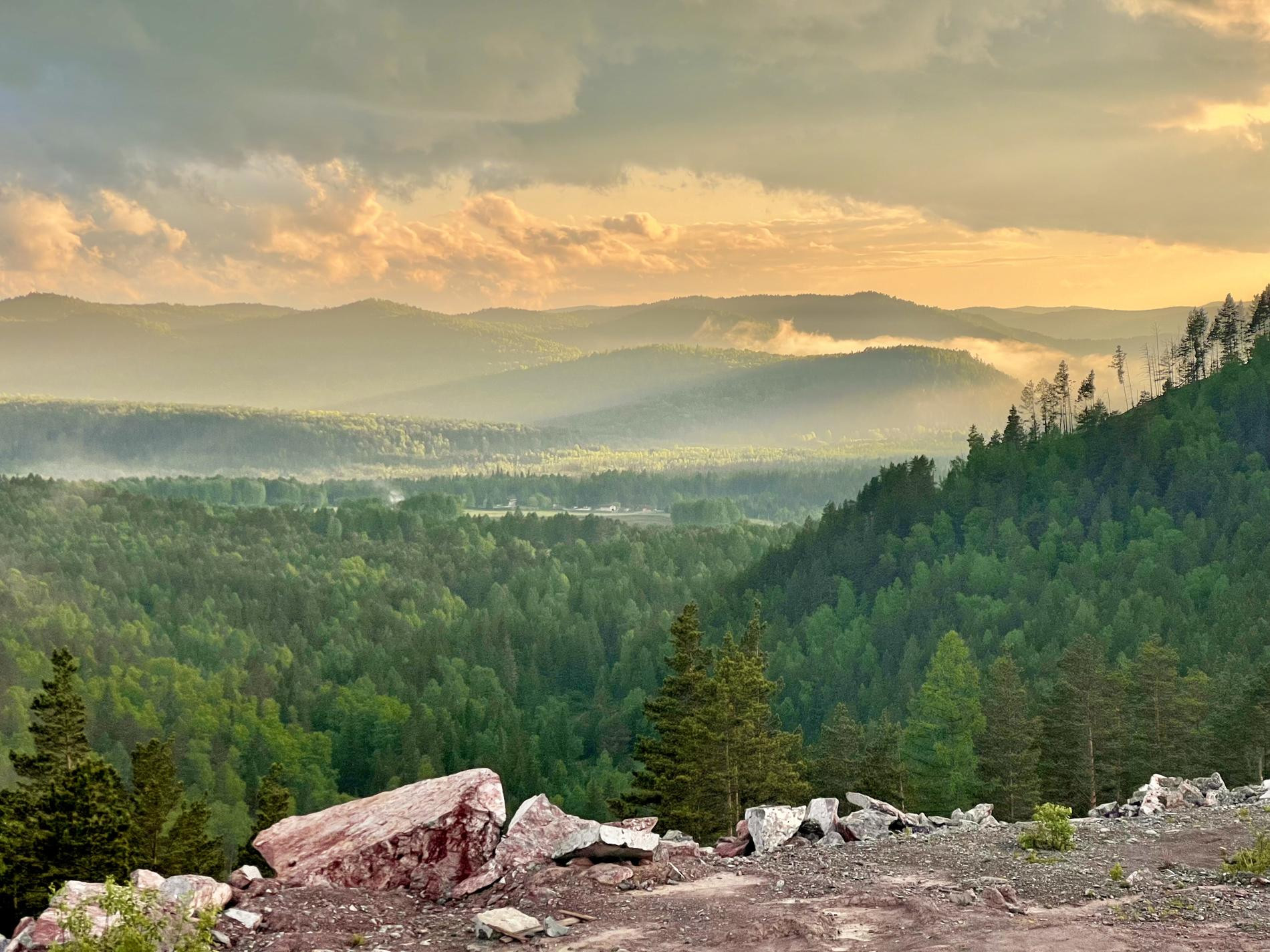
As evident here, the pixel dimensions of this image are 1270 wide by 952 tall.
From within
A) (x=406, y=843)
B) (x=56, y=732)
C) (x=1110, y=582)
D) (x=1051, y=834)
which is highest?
(x=406, y=843)

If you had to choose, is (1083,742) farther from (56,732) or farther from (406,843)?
(56,732)

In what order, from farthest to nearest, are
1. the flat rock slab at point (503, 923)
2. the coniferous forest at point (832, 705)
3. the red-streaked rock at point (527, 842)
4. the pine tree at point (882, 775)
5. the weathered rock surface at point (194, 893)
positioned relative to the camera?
the pine tree at point (882, 775)
the coniferous forest at point (832, 705)
the red-streaked rock at point (527, 842)
the flat rock slab at point (503, 923)
the weathered rock surface at point (194, 893)

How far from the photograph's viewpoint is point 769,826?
3528 centimetres

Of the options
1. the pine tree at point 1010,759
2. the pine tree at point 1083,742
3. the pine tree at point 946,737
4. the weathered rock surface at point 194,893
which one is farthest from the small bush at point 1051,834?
the pine tree at point 946,737

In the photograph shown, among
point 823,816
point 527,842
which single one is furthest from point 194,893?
point 823,816

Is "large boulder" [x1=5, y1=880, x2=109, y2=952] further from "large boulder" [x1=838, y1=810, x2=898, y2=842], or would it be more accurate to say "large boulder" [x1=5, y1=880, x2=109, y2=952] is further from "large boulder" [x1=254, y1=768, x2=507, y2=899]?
"large boulder" [x1=838, y1=810, x2=898, y2=842]

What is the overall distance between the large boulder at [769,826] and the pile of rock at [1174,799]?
11.0m

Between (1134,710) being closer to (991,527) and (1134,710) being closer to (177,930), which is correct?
(177,930)

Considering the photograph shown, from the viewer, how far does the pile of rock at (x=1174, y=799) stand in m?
39.8

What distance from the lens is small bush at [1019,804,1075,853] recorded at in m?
33.5

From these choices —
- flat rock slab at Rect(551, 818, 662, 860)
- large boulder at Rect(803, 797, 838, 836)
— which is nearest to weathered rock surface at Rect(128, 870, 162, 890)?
flat rock slab at Rect(551, 818, 662, 860)

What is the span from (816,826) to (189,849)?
169ft

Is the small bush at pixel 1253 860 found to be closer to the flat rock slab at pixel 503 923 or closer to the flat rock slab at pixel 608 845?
the flat rock slab at pixel 608 845

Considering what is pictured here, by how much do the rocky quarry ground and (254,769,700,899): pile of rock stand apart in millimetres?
50
